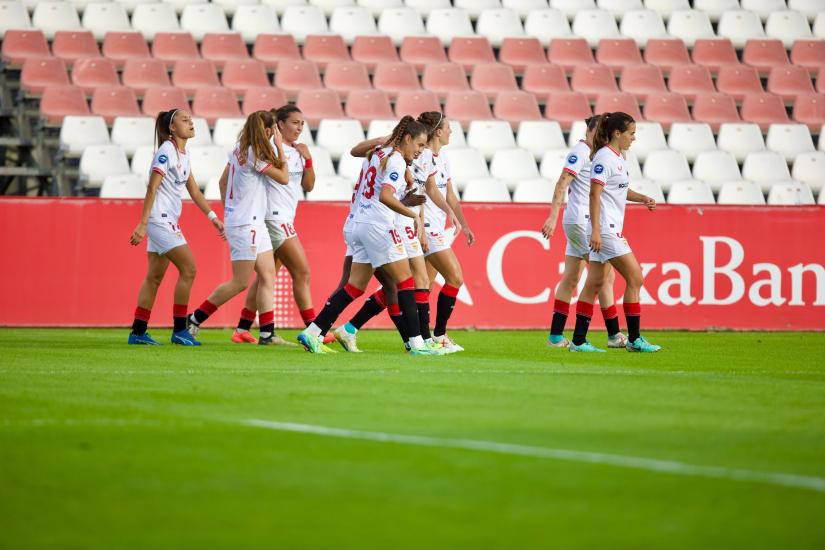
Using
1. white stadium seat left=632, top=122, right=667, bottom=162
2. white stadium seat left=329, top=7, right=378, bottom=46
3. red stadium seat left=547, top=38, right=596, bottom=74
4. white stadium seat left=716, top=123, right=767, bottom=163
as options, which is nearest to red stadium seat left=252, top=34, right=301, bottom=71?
white stadium seat left=329, top=7, right=378, bottom=46

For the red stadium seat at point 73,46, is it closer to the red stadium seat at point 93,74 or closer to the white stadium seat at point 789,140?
the red stadium seat at point 93,74

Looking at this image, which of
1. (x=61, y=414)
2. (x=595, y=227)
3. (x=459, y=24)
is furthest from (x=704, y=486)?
(x=459, y=24)

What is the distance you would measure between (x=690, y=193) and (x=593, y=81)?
297 cm

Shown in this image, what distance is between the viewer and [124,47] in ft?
47.3

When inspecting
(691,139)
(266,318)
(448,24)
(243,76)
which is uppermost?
(448,24)

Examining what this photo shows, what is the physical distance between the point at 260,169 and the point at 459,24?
357 inches

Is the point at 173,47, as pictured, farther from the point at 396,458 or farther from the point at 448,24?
the point at 396,458

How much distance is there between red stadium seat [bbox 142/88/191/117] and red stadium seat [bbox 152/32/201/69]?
1.01m

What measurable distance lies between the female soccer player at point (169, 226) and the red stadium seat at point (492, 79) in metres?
7.81

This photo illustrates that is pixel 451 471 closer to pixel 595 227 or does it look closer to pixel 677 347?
pixel 595 227

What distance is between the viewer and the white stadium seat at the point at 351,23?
15453mm

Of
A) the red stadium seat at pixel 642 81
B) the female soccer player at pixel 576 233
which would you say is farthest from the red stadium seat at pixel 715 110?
the female soccer player at pixel 576 233

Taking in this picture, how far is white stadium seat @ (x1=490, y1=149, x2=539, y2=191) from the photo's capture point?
517 inches

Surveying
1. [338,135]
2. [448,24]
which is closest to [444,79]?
[448,24]
